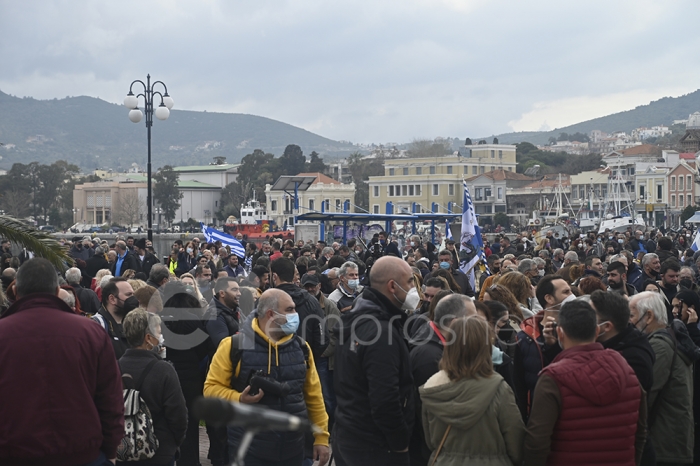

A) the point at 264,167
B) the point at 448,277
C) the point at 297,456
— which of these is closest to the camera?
the point at 297,456

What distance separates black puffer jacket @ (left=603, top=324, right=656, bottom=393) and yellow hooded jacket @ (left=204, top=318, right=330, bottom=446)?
174 centimetres

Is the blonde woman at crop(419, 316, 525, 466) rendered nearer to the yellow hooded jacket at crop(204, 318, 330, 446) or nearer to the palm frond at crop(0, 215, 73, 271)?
the yellow hooded jacket at crop(204, 318, 330, 446)

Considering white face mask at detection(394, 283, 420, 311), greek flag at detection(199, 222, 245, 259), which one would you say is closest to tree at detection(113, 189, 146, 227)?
greek flag at detection(199, 222, 245, 259)

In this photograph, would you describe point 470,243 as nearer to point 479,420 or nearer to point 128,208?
point 479,420

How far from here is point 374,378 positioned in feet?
14.6

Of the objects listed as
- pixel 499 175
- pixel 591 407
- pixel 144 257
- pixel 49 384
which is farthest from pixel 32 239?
pixel 499 175

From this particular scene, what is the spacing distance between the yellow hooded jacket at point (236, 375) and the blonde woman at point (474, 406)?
1.15 metres

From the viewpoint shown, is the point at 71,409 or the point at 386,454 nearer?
the point at 71,409

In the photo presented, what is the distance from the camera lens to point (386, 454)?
4.58 meters

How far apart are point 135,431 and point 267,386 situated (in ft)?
2.62

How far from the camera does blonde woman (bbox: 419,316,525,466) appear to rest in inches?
156

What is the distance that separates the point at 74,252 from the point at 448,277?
11224 mm

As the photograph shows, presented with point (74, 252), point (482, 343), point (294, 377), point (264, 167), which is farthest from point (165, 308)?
point (264, 167)

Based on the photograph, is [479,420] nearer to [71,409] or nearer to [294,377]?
[294,377]
